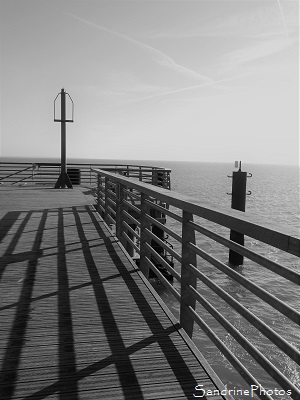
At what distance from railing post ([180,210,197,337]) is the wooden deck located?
0.37 feet

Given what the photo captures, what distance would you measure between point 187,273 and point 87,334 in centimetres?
93

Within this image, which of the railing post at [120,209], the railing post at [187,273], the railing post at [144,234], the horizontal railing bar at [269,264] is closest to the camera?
the horizontal railing bar at [269,264]

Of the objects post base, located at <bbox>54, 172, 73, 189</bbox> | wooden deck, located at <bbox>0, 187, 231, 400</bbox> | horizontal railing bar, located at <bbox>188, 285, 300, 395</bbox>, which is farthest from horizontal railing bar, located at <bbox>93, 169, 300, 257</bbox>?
post base, located at <bbox>54, 172, 73, 189</bbox>

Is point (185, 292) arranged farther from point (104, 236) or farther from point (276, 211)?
point (276, 211)

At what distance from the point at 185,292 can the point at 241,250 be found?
120cm

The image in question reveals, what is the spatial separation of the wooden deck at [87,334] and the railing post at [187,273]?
114 mm

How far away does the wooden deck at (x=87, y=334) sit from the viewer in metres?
2.39

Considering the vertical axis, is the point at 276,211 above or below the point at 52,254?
below

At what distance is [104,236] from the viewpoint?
6.88 metres

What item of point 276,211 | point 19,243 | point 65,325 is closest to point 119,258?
point 19,243

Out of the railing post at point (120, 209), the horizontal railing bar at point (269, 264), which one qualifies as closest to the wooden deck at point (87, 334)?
the railing post at point (120, 209)

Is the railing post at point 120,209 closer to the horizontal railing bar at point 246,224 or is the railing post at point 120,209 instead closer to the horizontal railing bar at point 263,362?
the horizontal railing bar at point 246,224

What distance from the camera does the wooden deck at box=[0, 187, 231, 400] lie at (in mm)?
2395

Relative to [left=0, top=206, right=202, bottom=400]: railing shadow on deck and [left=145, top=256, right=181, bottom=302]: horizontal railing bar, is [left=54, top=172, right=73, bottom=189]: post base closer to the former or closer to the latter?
[left=0, top=206, right=202, bottom=400]: railing shadow on deck
